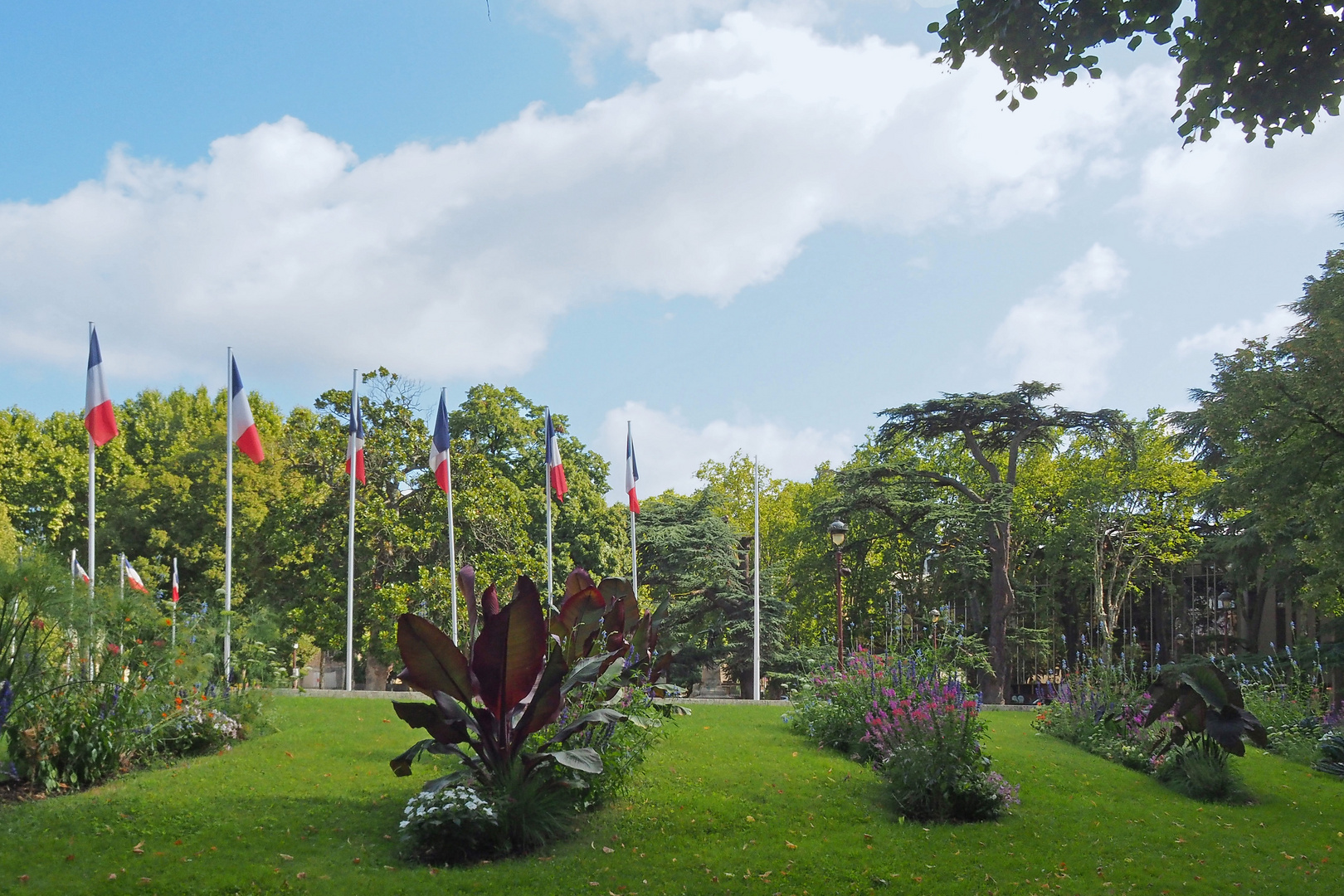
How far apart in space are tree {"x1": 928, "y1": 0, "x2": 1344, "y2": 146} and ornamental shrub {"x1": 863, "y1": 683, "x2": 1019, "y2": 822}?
17.8 ft

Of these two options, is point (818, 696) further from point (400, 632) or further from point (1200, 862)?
point (400, 632)

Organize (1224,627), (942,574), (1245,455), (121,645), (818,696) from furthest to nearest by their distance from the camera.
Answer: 1. (1224,627)
2. (942,574)
3. (1245,455)
4. (818,696)
5. (121,645)

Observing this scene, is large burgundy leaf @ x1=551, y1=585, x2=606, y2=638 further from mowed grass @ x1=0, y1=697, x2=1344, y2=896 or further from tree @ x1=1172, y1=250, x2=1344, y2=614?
tree @ x1=1172, y1=250, x2=1344, y2=614

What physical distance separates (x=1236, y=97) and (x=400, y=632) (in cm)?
779

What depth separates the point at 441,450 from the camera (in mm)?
22500

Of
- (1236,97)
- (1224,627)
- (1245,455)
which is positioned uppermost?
(1236,97)

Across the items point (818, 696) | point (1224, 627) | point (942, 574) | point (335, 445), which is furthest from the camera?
point (1224, 627)

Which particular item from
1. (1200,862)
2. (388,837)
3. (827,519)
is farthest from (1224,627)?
(388,837)

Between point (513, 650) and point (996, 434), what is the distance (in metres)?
25.6

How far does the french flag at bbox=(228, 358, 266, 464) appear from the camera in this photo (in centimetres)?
1850

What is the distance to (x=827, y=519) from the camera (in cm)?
3002

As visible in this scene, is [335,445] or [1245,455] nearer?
[1245,455]

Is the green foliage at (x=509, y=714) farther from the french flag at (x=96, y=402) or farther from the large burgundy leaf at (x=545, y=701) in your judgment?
the french flag at (x=96, y=402)

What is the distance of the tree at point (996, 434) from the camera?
28.5m
